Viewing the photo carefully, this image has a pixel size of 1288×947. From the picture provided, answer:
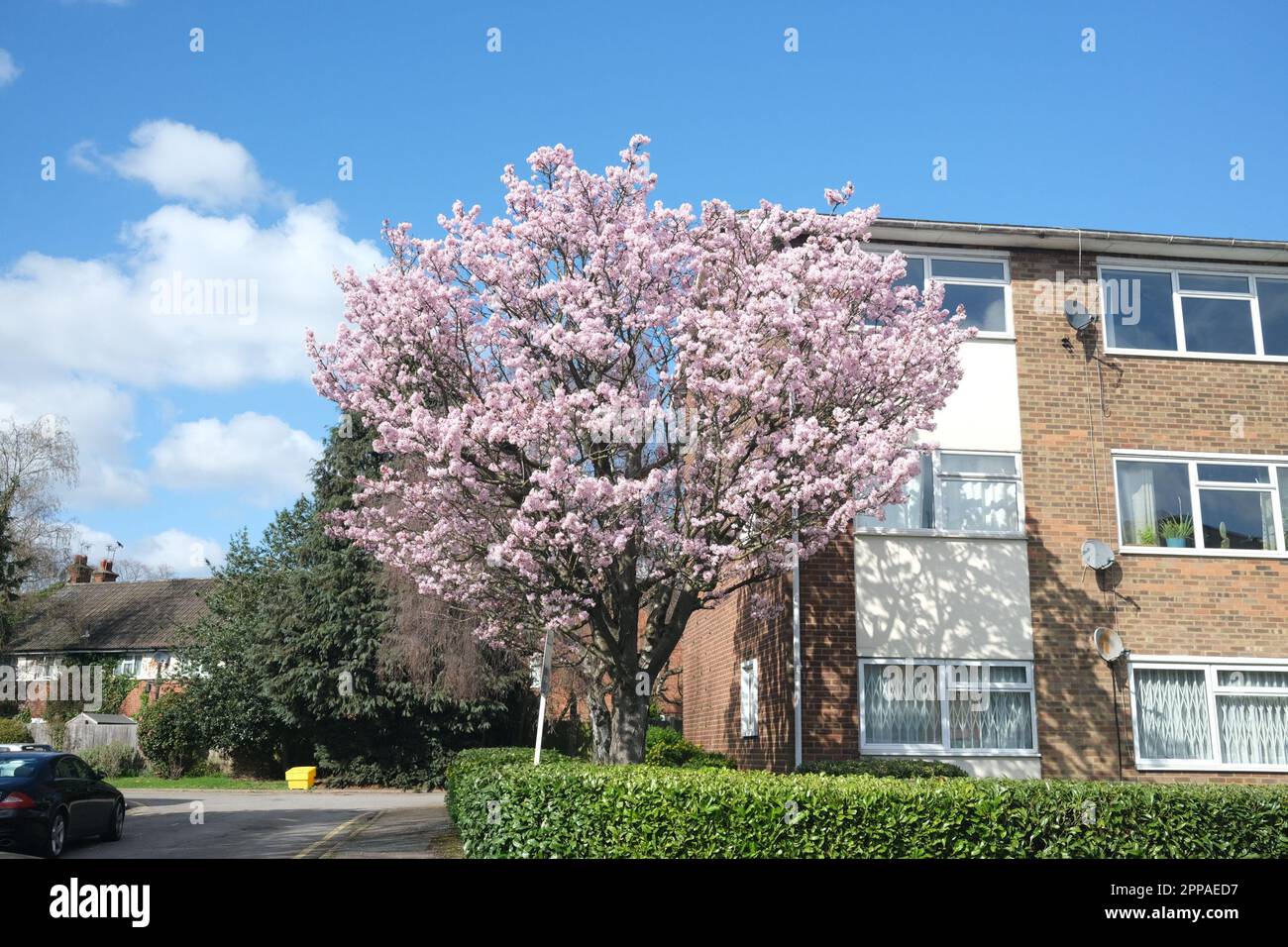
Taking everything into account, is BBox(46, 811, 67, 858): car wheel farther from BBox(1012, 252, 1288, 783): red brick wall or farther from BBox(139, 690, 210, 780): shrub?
BBox(139, 690, 210, 780): shrub

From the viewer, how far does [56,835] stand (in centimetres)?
1376

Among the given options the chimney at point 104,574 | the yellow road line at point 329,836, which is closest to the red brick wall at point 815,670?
the yellow road line at point 329,836

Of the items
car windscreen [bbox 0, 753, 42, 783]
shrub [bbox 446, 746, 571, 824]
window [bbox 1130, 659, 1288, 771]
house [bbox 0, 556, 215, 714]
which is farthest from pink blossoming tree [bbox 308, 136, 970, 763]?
house [bbox 0, 556, 215, 714]

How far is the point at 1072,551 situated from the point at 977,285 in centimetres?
433

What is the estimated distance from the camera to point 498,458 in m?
12.8

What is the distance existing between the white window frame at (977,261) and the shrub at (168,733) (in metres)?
24.4

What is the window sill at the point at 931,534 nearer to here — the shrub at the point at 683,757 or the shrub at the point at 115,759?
the shrub at the point at 683,757

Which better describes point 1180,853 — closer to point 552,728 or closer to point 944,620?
point 944,620

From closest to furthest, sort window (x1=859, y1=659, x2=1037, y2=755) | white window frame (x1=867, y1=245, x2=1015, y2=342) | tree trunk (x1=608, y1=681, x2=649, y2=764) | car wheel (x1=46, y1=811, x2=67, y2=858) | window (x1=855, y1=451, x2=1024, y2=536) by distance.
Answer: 1. tree trunk (x1=608, y1=681, x2=649, y2=764)
2. car wheel (x1=46, y1=811, x2=67, y2=858)
3. window (x1=859, y1=659, x2=1037, y2=755)
4. window (x1=855, y1=451, x2=1024, y2=536)
5. white window frame (x1=867, y1=245, x2=1015, y2=342)

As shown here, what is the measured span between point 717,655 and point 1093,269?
922 centimetres

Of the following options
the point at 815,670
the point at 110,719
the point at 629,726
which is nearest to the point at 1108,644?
the point at 815,670

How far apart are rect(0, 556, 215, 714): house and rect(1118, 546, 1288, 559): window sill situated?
3185 centimetres

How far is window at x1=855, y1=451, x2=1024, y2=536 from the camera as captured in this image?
53.3ft

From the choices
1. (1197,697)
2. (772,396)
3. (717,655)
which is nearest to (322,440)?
(717,655)
